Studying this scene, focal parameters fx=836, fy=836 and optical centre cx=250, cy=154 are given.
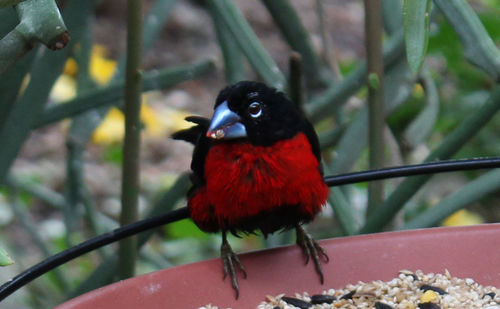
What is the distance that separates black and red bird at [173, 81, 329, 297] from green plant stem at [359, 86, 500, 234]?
0.64ft

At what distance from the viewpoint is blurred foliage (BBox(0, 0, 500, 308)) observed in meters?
1.79

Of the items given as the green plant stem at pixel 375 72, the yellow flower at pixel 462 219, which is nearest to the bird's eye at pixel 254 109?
the green plant stem at pixel 375 72

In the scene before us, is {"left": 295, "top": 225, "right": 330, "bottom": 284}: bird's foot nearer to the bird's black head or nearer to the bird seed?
the bird seed

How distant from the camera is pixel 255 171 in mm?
1562

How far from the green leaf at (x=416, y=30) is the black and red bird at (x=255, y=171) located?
17.1 inches

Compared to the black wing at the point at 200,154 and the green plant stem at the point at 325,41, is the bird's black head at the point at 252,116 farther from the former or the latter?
the green plant stem at the point at 325,41

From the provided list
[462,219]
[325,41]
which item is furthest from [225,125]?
[462,219]

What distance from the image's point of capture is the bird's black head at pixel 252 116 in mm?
1564

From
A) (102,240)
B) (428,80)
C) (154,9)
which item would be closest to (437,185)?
(428,80)

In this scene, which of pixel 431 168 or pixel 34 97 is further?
pixel 34 97

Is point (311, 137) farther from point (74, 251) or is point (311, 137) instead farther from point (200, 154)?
point (74, 251)

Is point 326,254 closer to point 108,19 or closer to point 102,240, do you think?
point 102,240

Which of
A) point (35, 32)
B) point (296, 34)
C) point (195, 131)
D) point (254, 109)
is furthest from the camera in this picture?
point (296, 34)

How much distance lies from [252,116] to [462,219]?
2053 mm
